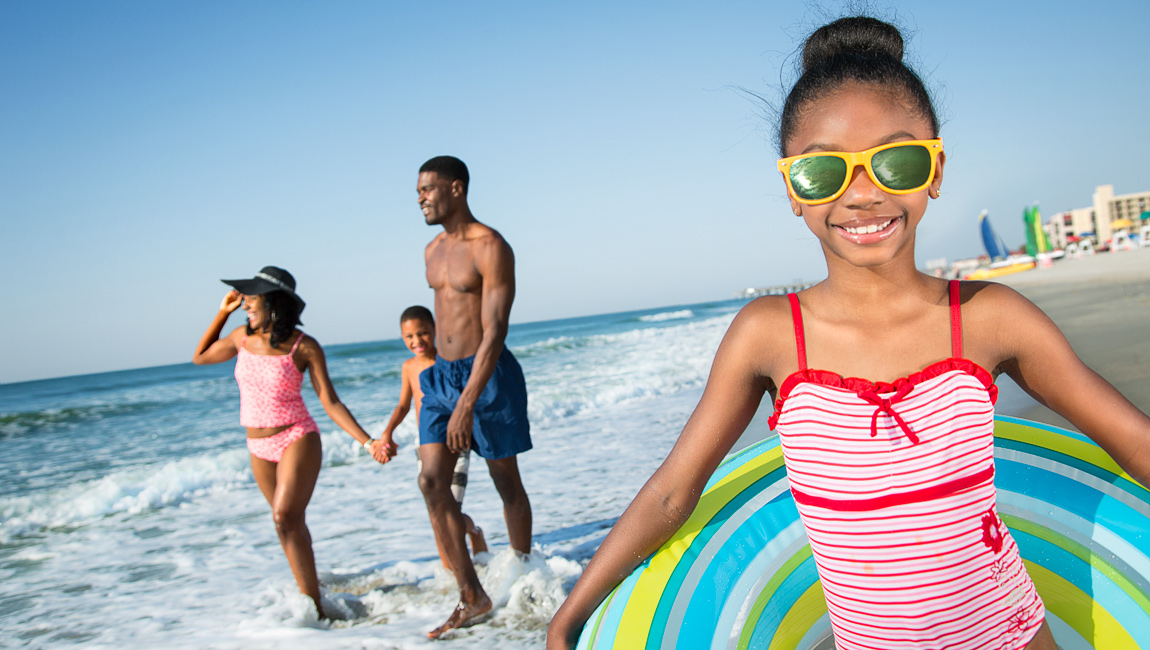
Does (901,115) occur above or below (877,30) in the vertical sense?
below

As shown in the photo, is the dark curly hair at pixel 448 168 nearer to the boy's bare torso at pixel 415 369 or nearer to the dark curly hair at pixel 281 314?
the dark curly hair at pixel 281 314

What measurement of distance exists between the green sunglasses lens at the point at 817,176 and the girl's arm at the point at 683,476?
24cm

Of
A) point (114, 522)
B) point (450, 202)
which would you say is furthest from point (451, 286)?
point (114, 522)

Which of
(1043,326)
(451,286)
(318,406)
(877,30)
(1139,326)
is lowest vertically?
(318,406)

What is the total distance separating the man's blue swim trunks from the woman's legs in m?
0.66

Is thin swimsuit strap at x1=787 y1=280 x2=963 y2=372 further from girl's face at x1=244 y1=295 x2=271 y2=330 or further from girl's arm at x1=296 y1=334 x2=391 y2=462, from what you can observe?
girl's face at x1=244 y1=295 x2=271 y2=330

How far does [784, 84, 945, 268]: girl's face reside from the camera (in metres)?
1.24

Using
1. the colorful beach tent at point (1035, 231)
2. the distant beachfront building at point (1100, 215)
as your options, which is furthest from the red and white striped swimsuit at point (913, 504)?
the distant beachfront building at point (1100, 215)

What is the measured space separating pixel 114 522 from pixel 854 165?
7.59 metres

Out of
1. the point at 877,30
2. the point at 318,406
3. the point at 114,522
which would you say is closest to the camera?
the point at 877,30

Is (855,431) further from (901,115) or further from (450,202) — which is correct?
(450,202)

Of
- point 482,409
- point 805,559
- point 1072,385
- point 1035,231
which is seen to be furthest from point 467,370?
point 1035,231

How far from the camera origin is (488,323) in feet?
12.2

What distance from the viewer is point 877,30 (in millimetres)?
1393
